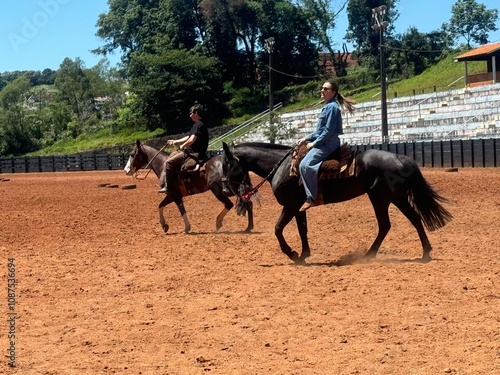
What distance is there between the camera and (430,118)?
48.1 m

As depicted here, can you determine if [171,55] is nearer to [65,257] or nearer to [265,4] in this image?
[265,4]

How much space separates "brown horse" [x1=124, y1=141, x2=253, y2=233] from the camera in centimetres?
1525

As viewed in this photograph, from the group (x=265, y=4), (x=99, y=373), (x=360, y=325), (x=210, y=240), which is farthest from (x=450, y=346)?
(x=265, y=4)

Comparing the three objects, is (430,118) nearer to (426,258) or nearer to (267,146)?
(267,146)

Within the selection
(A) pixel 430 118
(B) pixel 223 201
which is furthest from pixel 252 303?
(A) pixel 430 118

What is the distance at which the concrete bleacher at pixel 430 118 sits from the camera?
42059mm

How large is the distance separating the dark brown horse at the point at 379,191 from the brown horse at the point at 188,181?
11.5ft

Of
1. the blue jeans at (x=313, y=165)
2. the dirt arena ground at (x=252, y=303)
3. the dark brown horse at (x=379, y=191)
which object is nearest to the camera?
the dirt arena ground at (x=252, y=303)

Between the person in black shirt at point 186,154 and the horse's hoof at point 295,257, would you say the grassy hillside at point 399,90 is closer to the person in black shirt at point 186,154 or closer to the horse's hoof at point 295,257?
the person in black shirt at point 186,154

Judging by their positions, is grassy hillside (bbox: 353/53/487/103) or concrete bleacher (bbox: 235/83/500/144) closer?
concrete bleacher (bbox: 235/83/500/144)

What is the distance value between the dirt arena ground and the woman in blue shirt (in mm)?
1133

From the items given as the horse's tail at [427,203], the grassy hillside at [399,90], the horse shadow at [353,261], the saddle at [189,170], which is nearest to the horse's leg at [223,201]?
the saddle at [189,170]

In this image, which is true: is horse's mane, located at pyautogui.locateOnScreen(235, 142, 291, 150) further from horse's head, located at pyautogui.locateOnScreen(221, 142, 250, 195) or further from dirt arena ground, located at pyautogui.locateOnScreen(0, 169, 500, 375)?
dirt arena ground, located at pyautogui.locateOnScreen(0, 169, 500, 375)

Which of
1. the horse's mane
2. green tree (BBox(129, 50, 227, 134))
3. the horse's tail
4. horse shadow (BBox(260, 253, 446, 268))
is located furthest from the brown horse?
green tree (BBox(129, 50, 227, 134))
